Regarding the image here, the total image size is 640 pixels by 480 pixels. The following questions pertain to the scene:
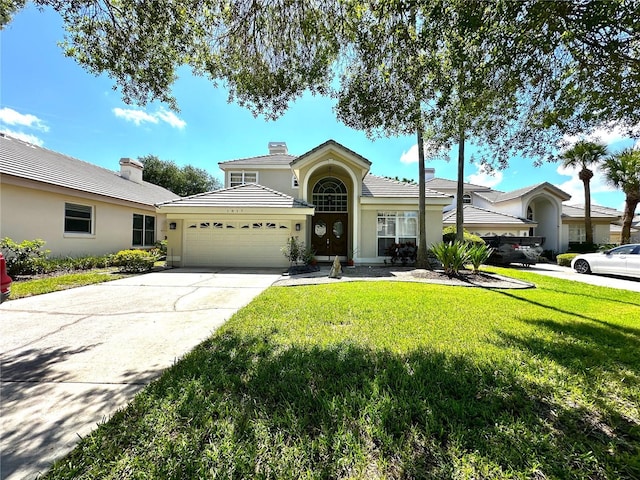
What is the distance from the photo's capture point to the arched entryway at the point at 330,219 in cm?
1659

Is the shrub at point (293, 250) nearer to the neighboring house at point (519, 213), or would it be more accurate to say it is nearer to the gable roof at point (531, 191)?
the neighboring house at point (519, 213)

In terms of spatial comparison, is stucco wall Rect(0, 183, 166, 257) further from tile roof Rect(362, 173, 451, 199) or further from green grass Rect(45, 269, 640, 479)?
tile roof Rect(362, 173, 451, 199)

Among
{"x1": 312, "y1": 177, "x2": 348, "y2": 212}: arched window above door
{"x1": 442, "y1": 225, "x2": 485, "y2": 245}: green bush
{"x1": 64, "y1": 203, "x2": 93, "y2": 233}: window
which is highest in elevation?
{"x1": 312, "y1": 177, "x2": 348, "y2": 212}: arched window above door

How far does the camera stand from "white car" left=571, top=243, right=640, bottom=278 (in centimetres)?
1221

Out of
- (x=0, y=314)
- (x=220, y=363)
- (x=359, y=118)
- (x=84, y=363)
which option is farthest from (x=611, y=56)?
(x=0, y=314)

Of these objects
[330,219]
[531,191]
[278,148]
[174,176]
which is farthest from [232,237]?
[174,176]

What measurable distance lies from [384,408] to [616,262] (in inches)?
669

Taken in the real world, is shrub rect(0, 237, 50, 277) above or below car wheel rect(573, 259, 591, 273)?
above

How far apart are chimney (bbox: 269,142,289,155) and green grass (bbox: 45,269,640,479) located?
2203 cm

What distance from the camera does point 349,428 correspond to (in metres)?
2.37

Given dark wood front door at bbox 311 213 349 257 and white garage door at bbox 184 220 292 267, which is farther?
dark wood front door at bbox 311 213 349 257

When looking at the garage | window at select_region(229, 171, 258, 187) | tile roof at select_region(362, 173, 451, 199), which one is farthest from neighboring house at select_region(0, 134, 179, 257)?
tile roof at select_region(362, 173, 451, 199)

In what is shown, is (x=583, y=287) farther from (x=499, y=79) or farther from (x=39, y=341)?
(x=39, y=341)

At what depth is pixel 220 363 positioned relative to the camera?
11.5 ft
